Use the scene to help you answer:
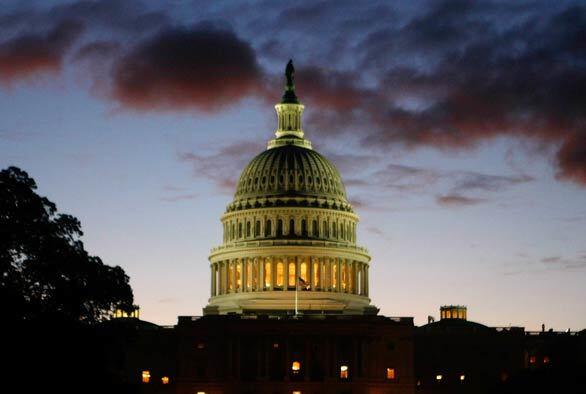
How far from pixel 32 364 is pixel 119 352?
1762 centimetres

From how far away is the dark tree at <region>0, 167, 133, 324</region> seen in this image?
423ft

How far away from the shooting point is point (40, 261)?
432 feet

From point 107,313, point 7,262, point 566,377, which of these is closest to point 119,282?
point 107,313

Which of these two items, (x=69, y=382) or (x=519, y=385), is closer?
(x=69, y=382)

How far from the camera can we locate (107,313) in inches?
5591

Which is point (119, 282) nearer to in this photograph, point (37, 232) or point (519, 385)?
point (37, 232)

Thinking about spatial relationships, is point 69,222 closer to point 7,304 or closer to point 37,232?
point 37,232

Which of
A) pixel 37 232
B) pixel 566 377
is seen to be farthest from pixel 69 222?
pixel 566 377

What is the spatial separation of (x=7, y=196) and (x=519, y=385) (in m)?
79.3

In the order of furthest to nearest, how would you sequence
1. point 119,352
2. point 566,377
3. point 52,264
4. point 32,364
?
1. point 566,377
2. point 119,352
3. point 52,264
4. point 32,364

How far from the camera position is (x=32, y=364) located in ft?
407

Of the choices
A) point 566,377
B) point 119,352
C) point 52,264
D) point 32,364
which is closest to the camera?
point 32,364

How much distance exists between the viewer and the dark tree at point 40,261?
129 meters

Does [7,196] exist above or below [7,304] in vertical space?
above
